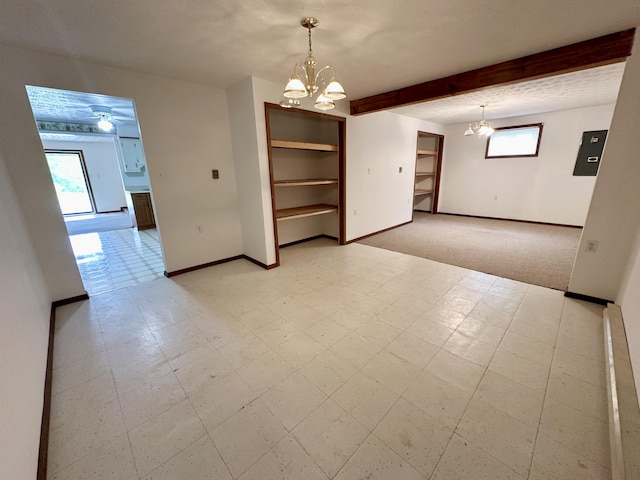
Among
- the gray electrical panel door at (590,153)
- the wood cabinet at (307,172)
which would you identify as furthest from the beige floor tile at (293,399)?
the gray electrical panel door at (590,153)

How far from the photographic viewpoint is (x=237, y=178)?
3.66 meters

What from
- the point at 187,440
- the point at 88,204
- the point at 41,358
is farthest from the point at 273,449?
the point at 88,204

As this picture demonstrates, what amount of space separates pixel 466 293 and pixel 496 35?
236 centimetres

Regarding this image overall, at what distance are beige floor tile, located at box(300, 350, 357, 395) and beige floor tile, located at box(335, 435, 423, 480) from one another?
1.24ft

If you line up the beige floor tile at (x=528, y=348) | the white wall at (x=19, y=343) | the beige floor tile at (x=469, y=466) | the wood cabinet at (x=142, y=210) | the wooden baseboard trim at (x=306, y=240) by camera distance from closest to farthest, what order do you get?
the white wall at (x=19, y=343) < the beige floor tile at (x=469, y=466) < the beige floor tile at (x=528, y=348) < the wooden baseboard trim at (x=306, y=240) < the wood cabinet at (x=142, y=210)

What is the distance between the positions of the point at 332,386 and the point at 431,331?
3.31 feet

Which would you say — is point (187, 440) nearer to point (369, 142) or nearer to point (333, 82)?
point (333, 82)

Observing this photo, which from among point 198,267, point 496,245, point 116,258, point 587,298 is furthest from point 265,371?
point 496,245

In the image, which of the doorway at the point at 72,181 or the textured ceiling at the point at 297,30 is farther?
the doorway at the point at 72,181

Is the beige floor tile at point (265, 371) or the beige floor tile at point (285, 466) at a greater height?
the beige floor tile at point (265, 371)

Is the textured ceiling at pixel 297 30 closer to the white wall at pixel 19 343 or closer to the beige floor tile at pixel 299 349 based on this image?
the white wall at pixel 19 343

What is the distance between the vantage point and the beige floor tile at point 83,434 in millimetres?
1231

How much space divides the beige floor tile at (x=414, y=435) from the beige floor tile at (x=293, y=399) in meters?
0.39

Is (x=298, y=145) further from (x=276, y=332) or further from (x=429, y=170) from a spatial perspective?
(x=429, y=170)
